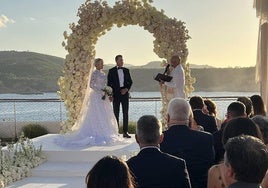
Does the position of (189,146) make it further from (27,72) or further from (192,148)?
(27,72)

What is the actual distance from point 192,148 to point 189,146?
3 centimetres

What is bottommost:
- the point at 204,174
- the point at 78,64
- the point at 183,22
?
the point at 204,174

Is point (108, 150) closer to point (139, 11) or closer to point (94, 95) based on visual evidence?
point (94, 95)

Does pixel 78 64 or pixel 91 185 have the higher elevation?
pixel 78 64

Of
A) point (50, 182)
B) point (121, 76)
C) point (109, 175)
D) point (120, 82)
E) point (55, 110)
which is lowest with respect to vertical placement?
point (50, 182)

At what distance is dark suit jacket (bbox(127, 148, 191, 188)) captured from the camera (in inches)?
106

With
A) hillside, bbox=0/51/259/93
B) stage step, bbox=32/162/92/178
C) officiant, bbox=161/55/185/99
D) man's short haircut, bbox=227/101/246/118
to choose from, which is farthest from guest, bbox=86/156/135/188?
hillside, bbox=0/51/259/93

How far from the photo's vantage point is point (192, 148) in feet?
11.0

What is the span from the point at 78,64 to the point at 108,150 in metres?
2.19

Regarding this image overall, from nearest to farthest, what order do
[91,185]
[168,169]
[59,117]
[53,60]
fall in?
[91,185], [168,169], [59,117], [53,60]

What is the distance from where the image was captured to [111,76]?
8898mm

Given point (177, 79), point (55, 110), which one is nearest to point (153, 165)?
point (177, 79)

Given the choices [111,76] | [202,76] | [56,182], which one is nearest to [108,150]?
[56,182]

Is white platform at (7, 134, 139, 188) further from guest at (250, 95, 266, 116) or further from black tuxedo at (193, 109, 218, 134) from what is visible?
guest at (250, 95, 266, 116)
